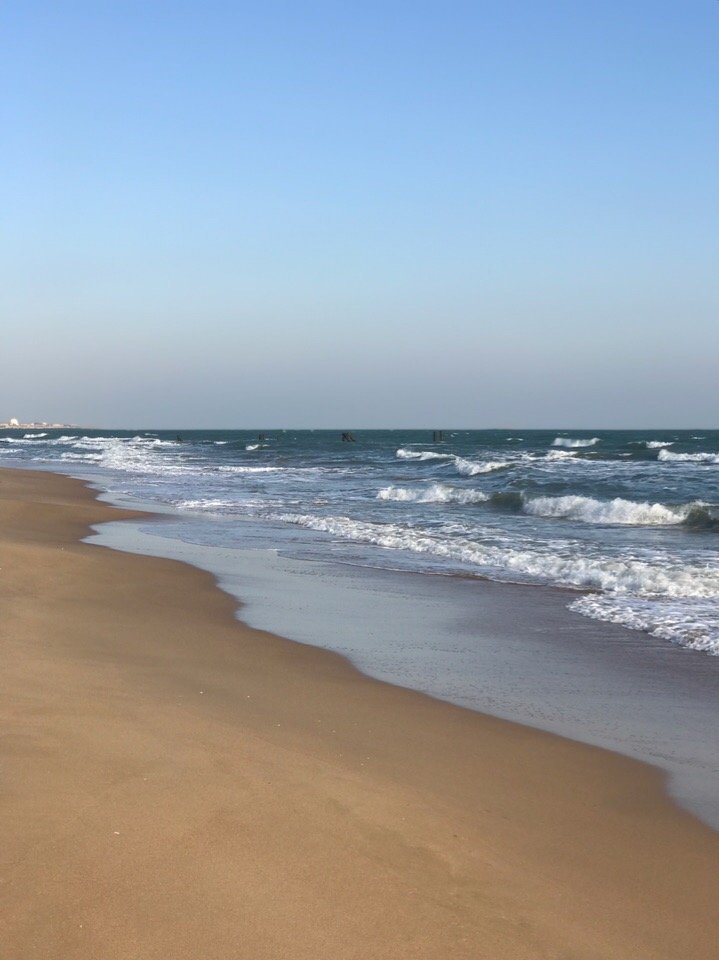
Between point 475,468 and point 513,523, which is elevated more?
point 475,468

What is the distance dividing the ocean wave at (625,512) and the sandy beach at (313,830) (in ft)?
46.5

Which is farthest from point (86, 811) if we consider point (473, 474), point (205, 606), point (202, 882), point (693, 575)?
point (473, 474)

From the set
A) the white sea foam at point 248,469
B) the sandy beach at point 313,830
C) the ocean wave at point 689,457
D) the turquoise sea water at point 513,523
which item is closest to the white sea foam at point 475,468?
the turquoise sea water at point 513,523

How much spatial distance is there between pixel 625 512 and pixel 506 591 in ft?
33.1

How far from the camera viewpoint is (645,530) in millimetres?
17391

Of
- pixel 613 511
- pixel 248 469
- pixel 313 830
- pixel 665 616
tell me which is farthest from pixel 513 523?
pixel 248 469

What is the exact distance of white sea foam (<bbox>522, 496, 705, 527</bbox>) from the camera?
1916cm

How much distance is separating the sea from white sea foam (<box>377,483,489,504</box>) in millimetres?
86

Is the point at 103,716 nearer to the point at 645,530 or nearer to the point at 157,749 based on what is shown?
the point at 157,749

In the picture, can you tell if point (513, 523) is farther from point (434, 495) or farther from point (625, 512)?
point (434, 495)

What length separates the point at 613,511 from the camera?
1978cm

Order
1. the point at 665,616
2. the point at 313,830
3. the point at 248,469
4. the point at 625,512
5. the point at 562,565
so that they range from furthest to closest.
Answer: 1. the point at 248,469
2. the point at 625,512
3. the point at 562,565
4. the point at 665,616
5. the point at 313,830

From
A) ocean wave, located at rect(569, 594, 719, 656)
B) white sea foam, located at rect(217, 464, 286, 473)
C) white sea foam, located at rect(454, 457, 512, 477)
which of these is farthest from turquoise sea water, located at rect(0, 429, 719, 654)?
white sea foam, located at rect(217, 464, 286, 473)

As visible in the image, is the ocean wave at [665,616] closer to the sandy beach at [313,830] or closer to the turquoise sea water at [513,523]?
the turquoise sea water at [513,523]
